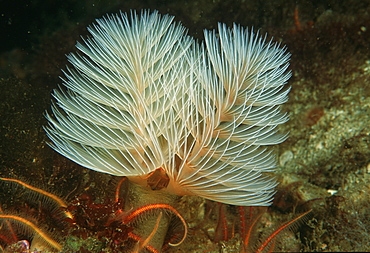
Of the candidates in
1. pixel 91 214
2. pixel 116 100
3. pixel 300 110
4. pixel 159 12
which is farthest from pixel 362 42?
pixel 91 214

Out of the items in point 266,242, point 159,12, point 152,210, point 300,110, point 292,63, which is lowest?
point 266,242

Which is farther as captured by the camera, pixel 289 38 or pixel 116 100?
pixel 289 38

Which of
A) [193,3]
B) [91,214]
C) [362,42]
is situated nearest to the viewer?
[91,214]

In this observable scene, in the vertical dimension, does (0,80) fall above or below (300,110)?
above

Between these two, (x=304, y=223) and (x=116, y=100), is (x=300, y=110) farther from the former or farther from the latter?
(x=116, y=100)

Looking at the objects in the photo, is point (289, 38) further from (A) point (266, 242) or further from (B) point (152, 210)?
(B) point (152, 210)

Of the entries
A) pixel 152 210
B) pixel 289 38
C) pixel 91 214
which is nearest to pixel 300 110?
pixel 289 38

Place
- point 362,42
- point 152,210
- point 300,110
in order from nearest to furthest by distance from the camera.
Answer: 1. point 152,210
2. point 362,42
3. point 300,110
